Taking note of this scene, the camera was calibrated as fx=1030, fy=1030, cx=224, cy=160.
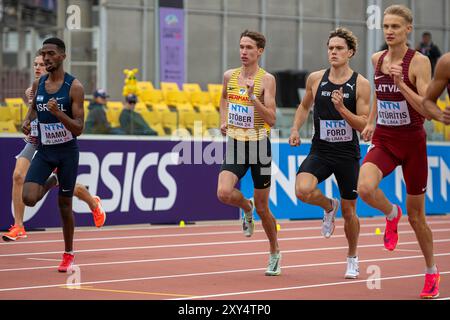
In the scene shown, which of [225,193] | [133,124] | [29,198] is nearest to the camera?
[29,198]

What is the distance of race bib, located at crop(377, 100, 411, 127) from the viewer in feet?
31.0

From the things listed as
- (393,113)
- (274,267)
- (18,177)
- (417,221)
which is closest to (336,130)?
(393,113)

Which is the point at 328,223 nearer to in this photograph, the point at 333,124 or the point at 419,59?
the point at 333,124

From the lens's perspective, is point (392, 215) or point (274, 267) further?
point (274, 267)

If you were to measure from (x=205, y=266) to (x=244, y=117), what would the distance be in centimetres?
197

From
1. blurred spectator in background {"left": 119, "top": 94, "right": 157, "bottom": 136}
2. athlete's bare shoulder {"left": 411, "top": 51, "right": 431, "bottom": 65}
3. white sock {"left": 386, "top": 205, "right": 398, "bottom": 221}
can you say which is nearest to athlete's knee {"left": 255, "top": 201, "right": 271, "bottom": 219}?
white sock {"left": 386, "top": 205, "right": 398, "bottom": 221}

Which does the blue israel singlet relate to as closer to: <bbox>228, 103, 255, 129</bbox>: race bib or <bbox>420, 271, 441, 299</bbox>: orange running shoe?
<bbox>228, 103, 255, 129</bbox>: race bib

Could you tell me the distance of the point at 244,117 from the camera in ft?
36.4

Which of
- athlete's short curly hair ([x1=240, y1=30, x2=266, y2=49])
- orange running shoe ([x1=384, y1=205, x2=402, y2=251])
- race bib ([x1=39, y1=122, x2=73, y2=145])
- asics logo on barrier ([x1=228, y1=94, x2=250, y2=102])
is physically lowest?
orange running shoe ([x1=384, y1=205, x2=402, y2=251])

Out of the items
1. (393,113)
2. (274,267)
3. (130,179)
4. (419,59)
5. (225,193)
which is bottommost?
(274,267)

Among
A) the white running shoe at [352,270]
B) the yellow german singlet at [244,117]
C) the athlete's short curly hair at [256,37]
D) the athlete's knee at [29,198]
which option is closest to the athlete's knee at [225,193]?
the yellow german singlet at [244,117]

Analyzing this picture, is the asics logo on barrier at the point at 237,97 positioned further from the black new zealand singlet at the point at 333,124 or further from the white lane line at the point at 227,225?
the white lane line at the point at 227,225

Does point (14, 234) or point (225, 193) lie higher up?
point (225, 193)

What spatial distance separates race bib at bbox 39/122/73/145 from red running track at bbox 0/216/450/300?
142 centimetres
